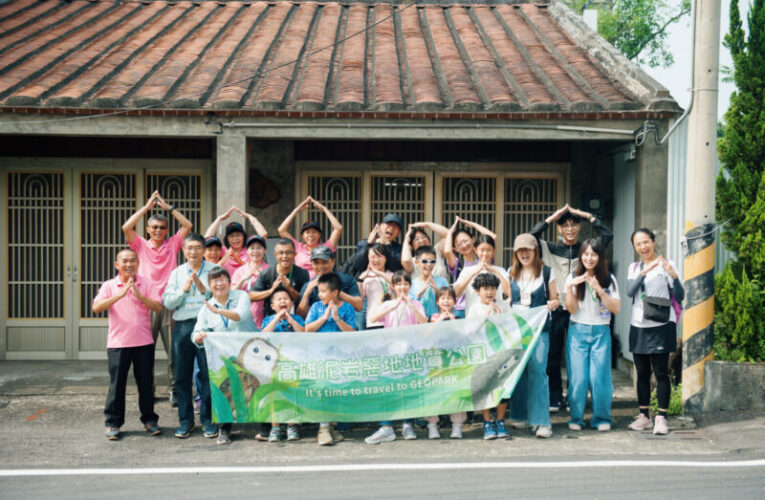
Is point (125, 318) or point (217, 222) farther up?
point (217, 222)

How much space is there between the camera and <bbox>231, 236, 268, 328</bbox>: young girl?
22.8 feet

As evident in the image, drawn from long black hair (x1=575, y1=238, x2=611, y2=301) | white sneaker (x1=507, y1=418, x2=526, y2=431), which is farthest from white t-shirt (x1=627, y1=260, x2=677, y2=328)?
white sneaker (x1=507, y1=418, x2=526, y2=431)

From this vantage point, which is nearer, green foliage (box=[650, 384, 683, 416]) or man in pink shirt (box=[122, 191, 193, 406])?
green foliage (box=[650, 384, 683, 416])

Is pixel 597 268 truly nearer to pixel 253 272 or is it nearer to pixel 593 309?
pixel 593 309

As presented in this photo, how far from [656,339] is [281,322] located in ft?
11.1

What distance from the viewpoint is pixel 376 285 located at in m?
6.96

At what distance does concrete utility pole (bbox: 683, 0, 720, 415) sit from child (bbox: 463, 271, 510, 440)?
1.96 m

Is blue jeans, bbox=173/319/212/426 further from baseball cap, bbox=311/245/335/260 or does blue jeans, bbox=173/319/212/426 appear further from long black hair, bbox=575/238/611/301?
long black hair, bbox=575/238/611/301

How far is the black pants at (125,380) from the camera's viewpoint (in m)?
6.52

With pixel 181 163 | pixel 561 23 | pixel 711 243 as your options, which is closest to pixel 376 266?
pixel 711 243

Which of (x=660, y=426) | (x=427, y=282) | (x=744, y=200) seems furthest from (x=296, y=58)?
(x=660, y=426)

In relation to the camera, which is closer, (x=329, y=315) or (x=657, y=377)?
(x=329, y=315)

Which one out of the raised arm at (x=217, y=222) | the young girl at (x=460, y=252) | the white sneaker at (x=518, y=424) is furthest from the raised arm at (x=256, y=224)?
the white sneaker at (x=518, y=424)

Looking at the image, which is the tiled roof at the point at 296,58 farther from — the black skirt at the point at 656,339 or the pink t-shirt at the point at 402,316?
the black skirt at the point at 656,339
